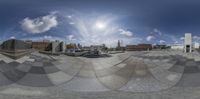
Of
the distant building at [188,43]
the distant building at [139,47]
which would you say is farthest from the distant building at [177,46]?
→ the distant building at [139,47]

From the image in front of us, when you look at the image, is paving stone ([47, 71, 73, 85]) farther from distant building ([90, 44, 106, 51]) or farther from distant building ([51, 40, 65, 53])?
distant building ([90, 44, 106, 51])

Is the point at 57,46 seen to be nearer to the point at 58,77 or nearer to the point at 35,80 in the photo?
the point at 58,77

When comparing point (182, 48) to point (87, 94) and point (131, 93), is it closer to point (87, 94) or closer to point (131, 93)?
point (131, 93)

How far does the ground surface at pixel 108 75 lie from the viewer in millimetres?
1931

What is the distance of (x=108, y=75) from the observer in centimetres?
193

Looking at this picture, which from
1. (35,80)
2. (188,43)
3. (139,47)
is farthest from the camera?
(35,80)

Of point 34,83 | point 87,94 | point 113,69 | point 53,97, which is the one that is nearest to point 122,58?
point 113,69

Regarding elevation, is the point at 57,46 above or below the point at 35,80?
above

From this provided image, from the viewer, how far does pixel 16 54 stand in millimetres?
1929

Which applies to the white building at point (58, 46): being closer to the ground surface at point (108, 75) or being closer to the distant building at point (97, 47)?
the ground surface at point (108, 75)

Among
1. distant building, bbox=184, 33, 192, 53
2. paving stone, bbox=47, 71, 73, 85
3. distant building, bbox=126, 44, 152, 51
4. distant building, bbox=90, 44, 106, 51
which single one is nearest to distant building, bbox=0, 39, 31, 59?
paving stone, bbox=47, 71, 73, 85

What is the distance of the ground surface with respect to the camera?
76.0 inches

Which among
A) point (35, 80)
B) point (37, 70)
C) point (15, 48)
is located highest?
point (15, 48)

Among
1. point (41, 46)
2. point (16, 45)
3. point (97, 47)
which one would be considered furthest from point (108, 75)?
point (16, 45)
